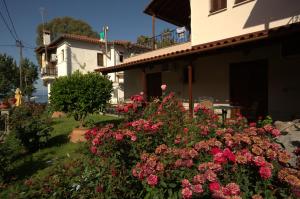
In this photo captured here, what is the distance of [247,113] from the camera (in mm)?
8961

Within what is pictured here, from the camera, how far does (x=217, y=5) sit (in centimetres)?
999

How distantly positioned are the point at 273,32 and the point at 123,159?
5.59m

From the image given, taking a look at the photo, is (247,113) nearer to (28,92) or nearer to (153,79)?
(153,79)

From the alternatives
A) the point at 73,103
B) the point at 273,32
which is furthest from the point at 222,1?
the point at 73,103

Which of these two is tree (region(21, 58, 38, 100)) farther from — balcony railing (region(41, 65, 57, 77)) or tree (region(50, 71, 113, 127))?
tree (region(50, 71, 113, 127))

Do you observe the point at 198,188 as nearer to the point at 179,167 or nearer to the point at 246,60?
the point at 179,167

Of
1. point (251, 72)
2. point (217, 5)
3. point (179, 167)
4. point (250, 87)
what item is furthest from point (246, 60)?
point (179, 167)

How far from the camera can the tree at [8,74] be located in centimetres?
4116

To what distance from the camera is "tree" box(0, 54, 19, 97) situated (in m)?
41.2

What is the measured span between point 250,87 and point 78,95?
6.62 meters

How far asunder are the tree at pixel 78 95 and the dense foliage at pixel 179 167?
5.43 metres

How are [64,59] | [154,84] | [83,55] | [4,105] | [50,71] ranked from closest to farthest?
[4,105]
[154,84]
[64,59]
[83,55]
[50,71]

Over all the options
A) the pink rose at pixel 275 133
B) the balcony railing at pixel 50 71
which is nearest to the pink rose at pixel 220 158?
the pink rose at pixel 275 133

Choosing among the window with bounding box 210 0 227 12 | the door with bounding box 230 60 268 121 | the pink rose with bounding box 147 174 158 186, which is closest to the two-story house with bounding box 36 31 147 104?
the window with bounding box 210 0 227 12
